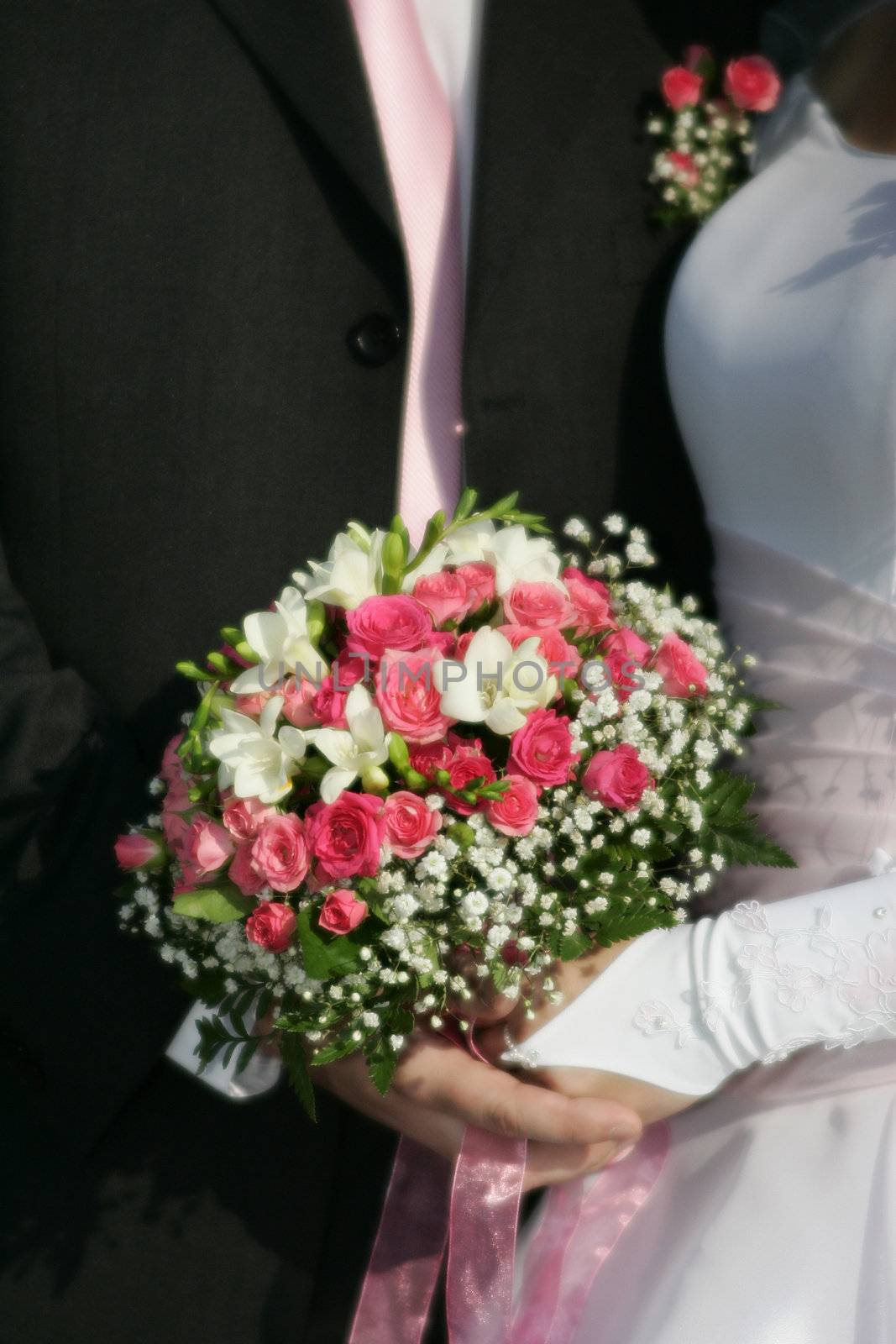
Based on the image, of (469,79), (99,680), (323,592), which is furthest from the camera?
(469,79)

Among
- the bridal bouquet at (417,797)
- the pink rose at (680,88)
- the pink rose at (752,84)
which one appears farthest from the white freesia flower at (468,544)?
the pink rose at (752,84)

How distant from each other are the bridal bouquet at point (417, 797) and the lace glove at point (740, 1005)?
0.11 m

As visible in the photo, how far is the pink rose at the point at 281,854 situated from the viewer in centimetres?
132

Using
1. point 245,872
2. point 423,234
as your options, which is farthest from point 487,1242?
point 423,234

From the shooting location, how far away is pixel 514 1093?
59.9 inches

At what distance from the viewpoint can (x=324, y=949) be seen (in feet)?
4.49

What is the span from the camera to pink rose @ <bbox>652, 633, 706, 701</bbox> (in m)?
1.55

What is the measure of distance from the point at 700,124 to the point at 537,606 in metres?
1.09

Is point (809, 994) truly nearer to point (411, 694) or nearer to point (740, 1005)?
point (740, 1005)

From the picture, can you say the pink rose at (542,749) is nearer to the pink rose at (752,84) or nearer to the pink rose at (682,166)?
the pink rose at (682,166)

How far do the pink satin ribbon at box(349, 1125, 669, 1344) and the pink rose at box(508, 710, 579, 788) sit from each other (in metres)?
0.56

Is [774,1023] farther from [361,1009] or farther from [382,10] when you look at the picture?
[382,10]

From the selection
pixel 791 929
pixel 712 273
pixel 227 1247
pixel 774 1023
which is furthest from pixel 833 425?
pixel 227 1247

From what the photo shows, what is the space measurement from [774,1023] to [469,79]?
1580 millimetres
